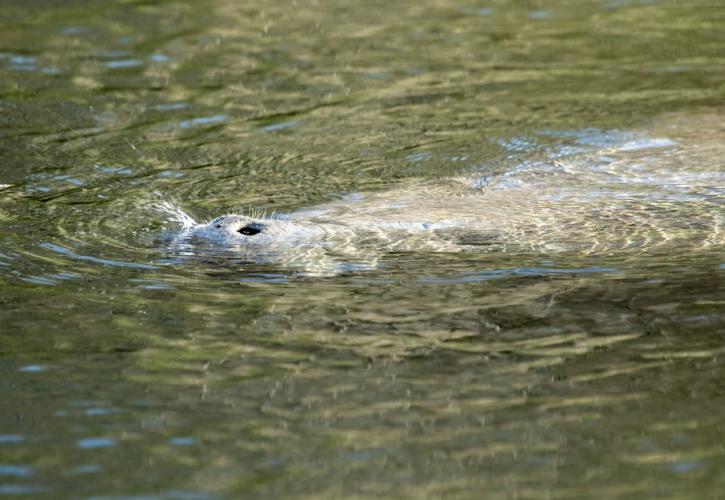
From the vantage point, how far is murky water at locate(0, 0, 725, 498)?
4465 millimetres

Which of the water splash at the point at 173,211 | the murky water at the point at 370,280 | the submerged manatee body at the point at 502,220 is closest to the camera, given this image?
the murky water at the point at 370,280

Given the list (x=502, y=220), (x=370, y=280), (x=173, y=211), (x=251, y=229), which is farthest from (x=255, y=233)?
(x=502, y=220)

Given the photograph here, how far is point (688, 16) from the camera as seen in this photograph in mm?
13945

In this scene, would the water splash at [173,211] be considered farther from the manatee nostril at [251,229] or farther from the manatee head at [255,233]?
the manatee nostril at [251,229]

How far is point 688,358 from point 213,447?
6.71 ft

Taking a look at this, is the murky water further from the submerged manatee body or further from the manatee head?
the manatee head

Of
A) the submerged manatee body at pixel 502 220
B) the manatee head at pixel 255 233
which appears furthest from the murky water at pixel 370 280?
the manatee head at pixel 255 233

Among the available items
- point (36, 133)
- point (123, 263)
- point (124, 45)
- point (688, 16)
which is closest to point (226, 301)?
point (123, 263)

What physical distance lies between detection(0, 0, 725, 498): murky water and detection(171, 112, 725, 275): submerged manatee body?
0.10 feet

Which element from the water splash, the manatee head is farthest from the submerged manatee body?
the water splash

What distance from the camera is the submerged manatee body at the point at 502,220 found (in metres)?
6.84

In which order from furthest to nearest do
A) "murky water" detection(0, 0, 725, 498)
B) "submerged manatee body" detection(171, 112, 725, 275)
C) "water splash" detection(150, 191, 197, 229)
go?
"water splash" detection(150, 191, 197, 229) → "submerged manatee body" detection(171, 112, 725, 275) → "murky water" detection(0, 0, 725, 498)

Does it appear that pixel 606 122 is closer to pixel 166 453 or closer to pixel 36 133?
pixel 36 133

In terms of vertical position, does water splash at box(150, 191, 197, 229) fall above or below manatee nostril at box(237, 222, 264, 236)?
below
